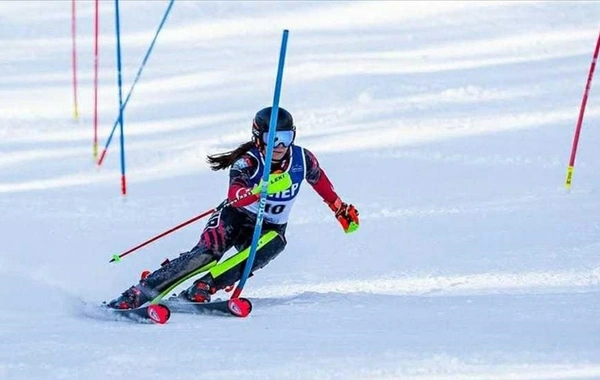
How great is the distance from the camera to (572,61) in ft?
50.6

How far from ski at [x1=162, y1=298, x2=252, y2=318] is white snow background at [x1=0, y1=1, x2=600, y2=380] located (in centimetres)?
11

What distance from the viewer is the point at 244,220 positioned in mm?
6641

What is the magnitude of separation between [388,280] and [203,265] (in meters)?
1.27

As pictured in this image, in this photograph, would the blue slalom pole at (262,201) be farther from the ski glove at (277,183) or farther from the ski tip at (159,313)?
the ski tip at (159,313)

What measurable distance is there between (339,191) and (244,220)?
348 cm

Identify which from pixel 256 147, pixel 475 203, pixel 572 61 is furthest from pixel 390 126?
pixel 256 147

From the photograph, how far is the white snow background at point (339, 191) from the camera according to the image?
495 centimetres

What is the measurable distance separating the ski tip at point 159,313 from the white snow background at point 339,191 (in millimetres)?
120

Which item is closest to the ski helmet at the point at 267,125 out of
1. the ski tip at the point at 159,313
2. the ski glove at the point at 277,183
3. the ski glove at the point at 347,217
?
the ski glove at the point at 277,183

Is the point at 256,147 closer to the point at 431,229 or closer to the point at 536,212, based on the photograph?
the point at 431,229

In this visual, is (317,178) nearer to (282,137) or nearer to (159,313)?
(282,137)

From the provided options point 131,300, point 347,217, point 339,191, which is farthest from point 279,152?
point 339,191

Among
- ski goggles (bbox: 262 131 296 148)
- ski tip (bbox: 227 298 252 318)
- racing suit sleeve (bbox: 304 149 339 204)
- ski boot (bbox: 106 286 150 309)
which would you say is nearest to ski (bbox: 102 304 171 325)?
ski boot (bbox: 106 286 150 309)

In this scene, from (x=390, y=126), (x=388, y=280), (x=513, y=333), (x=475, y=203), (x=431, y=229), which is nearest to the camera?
(x=513, y=333)
